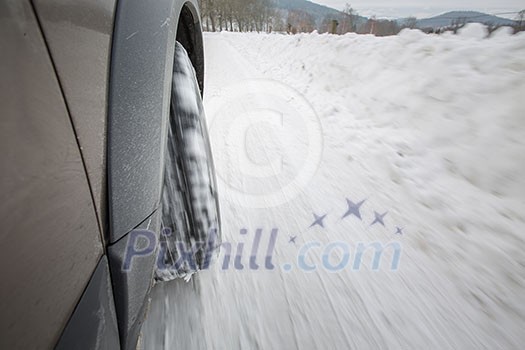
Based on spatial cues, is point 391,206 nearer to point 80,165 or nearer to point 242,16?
point 80,165

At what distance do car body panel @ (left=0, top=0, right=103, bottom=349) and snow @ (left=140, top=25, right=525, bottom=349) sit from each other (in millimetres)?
671

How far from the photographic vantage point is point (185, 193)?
115 centimetres

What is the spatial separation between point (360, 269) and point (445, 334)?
1.28ft

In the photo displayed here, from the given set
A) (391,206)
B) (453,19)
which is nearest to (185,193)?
(391,206)

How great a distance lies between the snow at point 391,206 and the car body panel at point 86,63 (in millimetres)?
767

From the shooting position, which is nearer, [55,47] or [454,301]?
[55,47]

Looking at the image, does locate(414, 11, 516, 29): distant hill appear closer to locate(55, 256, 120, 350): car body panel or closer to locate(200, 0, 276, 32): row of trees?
locate(55, 256, 120, 350): car body panel

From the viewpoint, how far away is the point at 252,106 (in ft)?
12.0

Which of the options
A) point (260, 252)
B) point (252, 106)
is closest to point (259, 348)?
point (260, 252)

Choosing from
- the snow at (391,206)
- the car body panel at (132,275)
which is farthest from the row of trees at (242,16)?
the car body panel at (132,275)

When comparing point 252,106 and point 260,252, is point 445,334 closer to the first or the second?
point 260,252

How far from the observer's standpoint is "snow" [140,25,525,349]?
106cm

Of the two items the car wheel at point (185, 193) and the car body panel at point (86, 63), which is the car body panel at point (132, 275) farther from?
the car wheel at point (185, 193)

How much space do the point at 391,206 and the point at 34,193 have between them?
5.70 ft
